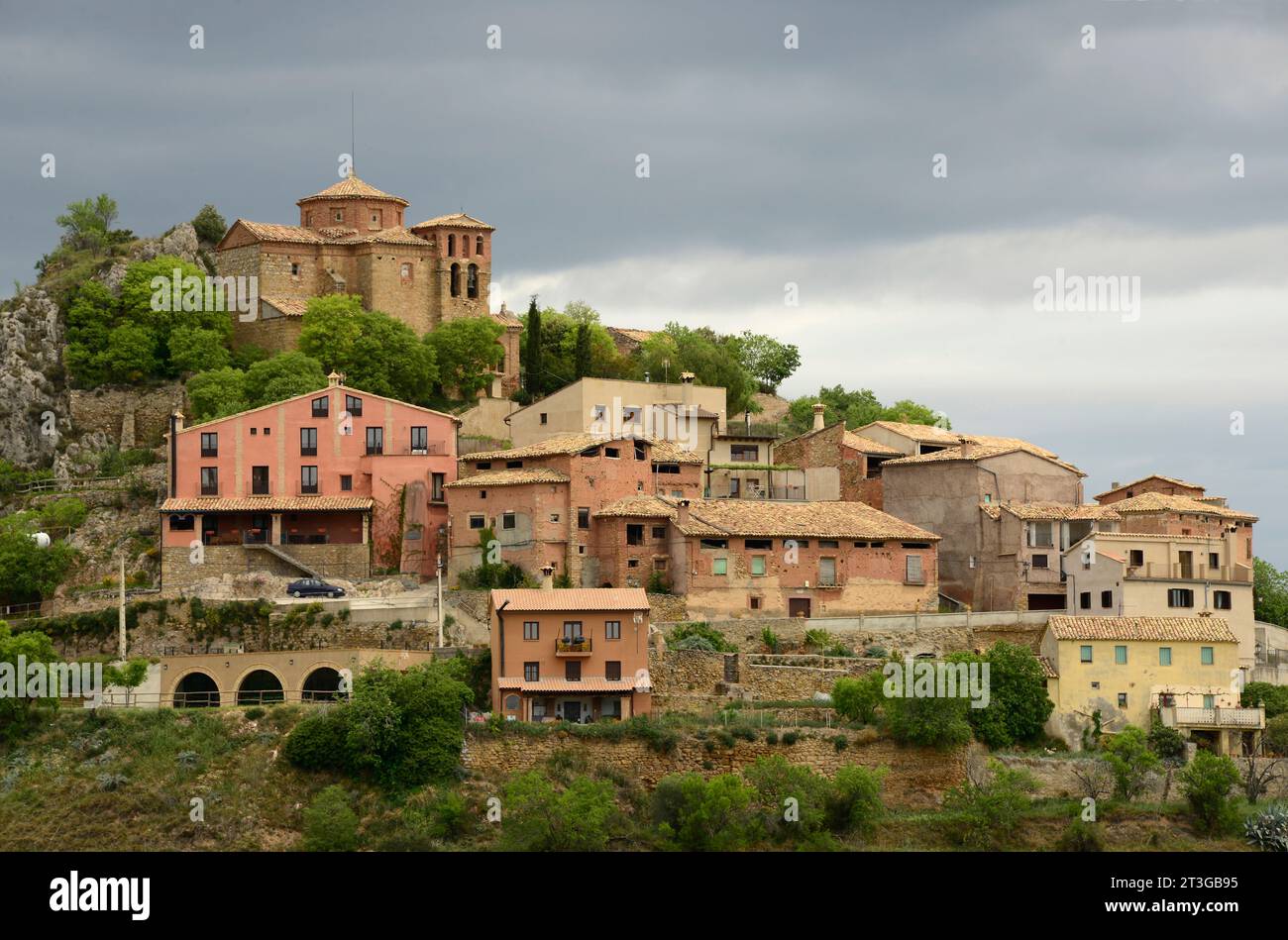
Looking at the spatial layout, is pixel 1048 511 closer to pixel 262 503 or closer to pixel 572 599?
pixel 572 599

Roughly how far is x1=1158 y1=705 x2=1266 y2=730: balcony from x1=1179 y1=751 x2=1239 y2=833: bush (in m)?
4.41

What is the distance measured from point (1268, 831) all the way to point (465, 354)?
41083 millimetres

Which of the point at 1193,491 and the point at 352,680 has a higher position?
the point at 1193,491

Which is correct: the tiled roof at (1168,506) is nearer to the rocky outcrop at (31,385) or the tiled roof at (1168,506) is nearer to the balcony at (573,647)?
the balcony at (573,647)

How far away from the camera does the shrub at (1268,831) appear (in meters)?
65.3

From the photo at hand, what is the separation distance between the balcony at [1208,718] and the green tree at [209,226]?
52.0 m

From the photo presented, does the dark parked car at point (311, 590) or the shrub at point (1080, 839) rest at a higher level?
the dark parked car at point (311, 590)

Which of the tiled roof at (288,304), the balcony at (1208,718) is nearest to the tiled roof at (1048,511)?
the balcony at (1208,718)

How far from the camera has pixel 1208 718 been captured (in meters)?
71.5

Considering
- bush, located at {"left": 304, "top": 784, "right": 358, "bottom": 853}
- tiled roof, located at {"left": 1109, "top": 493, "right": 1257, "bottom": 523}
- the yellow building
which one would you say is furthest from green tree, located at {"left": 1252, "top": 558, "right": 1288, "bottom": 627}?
bush, located at {"left": 304, "top": 784, "right": 358, "bottom": 853}

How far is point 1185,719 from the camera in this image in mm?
71375

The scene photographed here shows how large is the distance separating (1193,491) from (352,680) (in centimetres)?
3901
